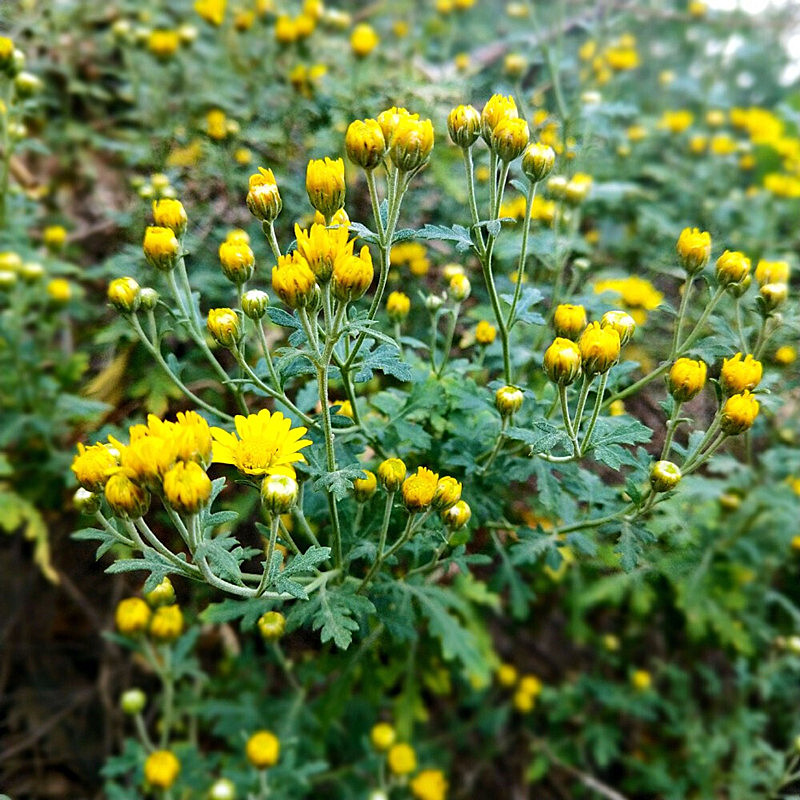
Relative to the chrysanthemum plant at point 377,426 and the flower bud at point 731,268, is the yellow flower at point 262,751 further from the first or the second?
the flower bud at point 731,268

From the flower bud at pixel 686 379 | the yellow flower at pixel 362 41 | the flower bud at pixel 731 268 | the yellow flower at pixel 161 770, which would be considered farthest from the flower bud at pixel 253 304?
the yellow flower at pixel 362 41

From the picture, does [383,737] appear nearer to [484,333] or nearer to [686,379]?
[484,333]

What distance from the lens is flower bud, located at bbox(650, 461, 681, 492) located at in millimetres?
1283

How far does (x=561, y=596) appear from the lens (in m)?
2.83

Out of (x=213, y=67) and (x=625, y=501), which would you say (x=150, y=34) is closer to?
(x=213, y=67)

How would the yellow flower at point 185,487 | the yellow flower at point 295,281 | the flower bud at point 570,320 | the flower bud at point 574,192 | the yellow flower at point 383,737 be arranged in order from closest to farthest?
the yellow flower at point 185,487 < the yellow flower at point 295,281 < the flower bud at point 570,320 < the flower bud at point 574,192 < the yellow flower at point 383,737

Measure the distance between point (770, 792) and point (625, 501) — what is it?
1322mm

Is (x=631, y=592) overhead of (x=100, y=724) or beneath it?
overhead

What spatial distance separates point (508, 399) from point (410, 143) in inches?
19.6

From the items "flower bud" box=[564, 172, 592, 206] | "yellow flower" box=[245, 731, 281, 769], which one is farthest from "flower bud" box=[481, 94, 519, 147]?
"yellow flower" box=[245, 731, 281, 769]

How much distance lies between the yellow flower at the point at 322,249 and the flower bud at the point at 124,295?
0.41m

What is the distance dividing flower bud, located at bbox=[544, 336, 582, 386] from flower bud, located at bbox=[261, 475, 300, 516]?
48 centimetres

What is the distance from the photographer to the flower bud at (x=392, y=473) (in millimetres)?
1285

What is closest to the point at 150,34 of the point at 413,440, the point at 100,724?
the point at 413,440
